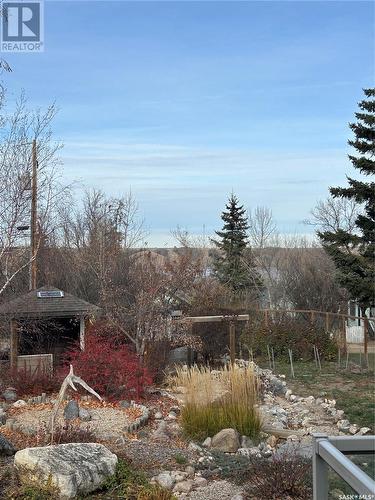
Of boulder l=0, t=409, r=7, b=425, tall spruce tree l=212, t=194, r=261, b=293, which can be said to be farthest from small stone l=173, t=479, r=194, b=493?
tall spruce tree l=212, t=194, r=261, b=293

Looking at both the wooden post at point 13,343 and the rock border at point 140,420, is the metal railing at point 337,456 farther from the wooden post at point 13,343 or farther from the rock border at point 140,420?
the wooden post at point 13,343

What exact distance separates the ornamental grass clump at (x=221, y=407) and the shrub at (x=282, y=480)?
1880 mm

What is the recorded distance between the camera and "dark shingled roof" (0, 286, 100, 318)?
41.7 feet

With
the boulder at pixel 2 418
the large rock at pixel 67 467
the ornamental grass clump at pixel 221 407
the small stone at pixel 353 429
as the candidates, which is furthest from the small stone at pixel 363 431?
the boulder at pixel 2 418

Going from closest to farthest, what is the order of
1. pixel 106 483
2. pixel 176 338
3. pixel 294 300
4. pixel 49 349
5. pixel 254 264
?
pixel 106 483 < pixel 176 338 < pixel 49 349 < pixel 294 300 < pixel 254 264

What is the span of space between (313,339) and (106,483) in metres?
11.5

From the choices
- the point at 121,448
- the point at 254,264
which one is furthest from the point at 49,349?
the point at 254,264

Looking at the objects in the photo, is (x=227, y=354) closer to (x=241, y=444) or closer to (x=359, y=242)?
(x=359, y=242)

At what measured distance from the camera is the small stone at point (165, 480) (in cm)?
516

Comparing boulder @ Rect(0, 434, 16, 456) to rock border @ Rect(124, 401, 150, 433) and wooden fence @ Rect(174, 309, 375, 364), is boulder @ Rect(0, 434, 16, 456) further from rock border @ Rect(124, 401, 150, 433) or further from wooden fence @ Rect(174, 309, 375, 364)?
wooden fence @ Rect(174, 309, 375, 364)

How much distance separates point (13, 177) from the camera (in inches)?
465

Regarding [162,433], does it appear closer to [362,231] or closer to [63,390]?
[63,390]

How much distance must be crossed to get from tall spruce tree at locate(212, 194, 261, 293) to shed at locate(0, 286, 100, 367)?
13.6 metres

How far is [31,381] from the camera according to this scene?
10125 millimetres
